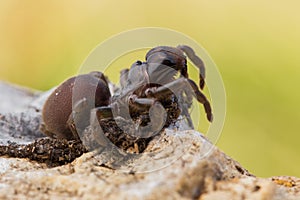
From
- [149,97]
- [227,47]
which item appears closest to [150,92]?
[149,97]

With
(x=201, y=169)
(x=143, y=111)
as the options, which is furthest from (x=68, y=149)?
(x=201, y=169)

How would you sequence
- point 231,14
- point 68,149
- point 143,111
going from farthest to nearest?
point 231,14 → point 68,149 → point 143,111

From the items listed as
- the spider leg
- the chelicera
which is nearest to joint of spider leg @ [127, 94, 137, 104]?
the chelicera

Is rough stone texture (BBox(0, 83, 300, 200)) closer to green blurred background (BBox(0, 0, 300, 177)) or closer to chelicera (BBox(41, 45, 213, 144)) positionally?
chelicera (BBox(41, 45, 213, 144))

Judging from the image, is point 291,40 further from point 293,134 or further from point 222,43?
point 293,134

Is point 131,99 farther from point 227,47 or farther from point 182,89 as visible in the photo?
point 227,47

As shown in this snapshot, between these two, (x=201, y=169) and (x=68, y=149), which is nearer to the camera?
(x=201, y=169)
